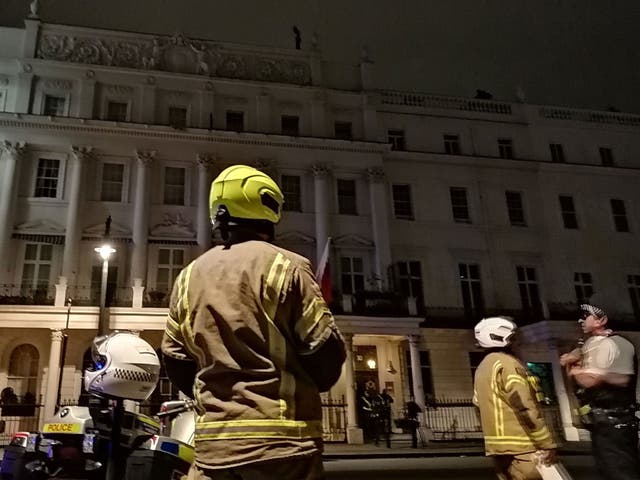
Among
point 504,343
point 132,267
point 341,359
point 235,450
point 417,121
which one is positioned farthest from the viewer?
point 417,121

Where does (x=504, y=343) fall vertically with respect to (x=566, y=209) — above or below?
below

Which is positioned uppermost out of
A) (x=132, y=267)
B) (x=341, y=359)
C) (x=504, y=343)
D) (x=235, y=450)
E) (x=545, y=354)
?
(x=132, y=267)

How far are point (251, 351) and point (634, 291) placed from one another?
3157 centimetres

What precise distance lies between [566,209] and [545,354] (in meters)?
8.29

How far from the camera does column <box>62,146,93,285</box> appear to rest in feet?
73.9

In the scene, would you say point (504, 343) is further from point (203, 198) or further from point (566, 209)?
point (566, 209)

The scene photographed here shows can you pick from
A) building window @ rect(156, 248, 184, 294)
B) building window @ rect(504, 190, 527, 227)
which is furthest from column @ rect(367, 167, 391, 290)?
building window @ rect(156, 248, 184, 294)

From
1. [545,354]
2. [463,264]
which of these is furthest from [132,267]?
[545,354]

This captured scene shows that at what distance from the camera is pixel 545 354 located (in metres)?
26.1

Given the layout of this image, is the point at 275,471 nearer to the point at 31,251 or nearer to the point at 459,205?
the point at 31,251

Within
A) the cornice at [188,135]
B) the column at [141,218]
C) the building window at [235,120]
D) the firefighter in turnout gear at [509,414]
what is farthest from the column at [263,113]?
the firefighter in turnout gear at [509,414]

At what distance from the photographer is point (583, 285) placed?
92.9ft

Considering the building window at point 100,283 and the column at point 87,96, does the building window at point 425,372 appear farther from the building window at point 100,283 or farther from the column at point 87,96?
the column at point 87,96

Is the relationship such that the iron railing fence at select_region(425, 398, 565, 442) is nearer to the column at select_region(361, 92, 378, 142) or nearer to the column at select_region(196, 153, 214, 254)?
the column at select_region(196, 153, 214, 254)
